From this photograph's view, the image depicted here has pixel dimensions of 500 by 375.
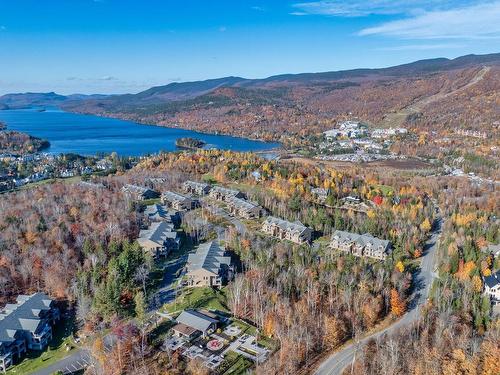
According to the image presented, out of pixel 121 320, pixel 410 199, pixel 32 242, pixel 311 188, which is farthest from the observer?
pixel 311 188

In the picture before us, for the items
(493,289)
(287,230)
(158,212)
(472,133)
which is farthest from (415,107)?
(493,289)

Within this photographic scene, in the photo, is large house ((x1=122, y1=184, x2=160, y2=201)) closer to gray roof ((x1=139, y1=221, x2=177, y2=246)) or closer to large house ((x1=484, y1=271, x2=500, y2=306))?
gray roof ((x1=139, y1=221, x2=177, y2=246))

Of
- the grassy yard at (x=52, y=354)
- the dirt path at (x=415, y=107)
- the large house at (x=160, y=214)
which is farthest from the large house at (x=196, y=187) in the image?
the dirt path at (x=415, y=107)

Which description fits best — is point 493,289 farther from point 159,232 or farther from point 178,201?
point 178,201

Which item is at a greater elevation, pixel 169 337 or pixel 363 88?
pixel 363 88

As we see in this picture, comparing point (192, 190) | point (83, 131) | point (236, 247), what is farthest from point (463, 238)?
point (83, 131)

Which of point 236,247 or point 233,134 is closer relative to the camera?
point 236,247

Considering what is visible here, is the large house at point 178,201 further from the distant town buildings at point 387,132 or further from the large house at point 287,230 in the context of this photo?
the distant town buildings at point 387,132

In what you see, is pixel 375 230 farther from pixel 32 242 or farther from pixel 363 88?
pixel 363 88
